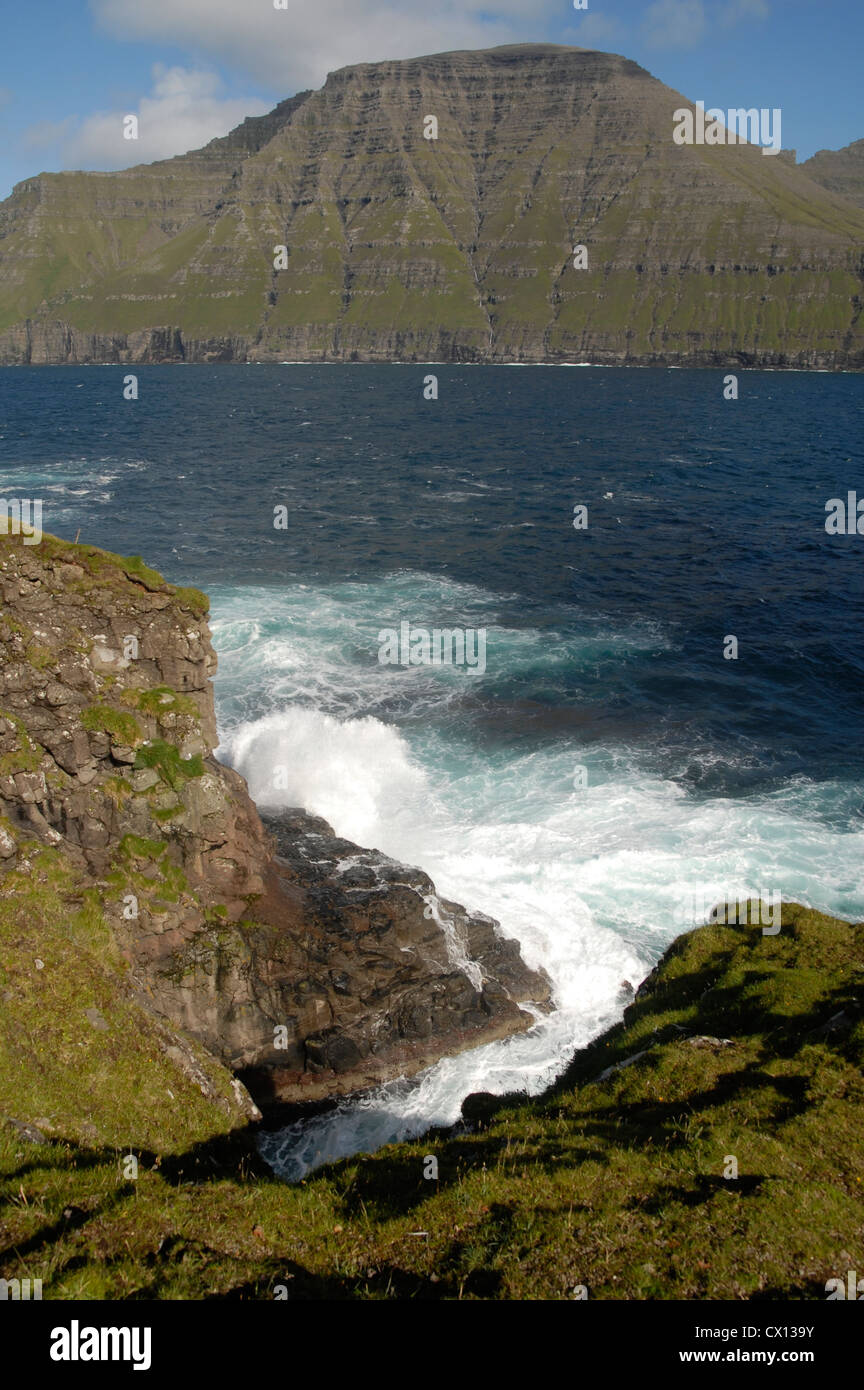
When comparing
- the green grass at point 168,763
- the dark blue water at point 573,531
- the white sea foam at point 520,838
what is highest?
the dark blue water at point 573,531

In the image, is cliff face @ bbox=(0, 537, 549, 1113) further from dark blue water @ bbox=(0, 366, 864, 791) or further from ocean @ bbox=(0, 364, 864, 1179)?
dark blue water @ bbox=(0, 366, 864, 791)

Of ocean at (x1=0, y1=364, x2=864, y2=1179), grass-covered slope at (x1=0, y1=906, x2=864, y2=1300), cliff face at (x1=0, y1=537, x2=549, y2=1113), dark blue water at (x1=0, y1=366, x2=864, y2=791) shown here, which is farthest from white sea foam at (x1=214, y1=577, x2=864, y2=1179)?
grass-covered slope at (x1=0, y1=906, x2=864, y2=1300)

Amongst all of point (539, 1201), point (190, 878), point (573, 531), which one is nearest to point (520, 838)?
point (190, 878)

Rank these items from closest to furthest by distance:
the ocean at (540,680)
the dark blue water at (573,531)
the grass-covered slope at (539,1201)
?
the grass-covered slope at (539,1201) → the ocean at (540,680) → the dark blue water at (573,531)

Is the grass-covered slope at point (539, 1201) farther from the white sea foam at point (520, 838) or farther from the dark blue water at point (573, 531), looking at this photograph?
the dark blue water at point (573, 531)

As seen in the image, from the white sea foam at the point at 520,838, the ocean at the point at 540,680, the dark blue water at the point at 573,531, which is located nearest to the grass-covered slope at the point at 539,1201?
the white sea foam at the point at 520,838

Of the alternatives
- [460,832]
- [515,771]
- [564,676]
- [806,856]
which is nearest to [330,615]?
[564,676]

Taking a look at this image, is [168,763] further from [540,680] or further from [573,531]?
[573,531]

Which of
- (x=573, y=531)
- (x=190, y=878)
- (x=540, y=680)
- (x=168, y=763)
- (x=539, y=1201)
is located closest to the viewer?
(x=539, y=1201)
